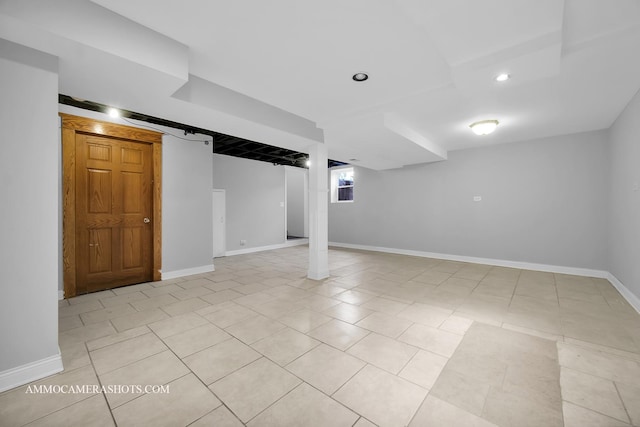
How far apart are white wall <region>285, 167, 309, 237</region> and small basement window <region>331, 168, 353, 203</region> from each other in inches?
79.1

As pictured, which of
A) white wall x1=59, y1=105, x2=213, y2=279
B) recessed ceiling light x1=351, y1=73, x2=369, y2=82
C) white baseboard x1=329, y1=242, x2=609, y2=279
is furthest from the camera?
white baseboard x1=329, y1=242, x2=609, y2=279

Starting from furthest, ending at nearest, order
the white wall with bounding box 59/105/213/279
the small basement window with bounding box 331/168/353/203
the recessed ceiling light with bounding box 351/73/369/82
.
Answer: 1. the small basement window with bounding box 331/168/353/203
2. the white wall with bounding box 59/105/213/279
3. the recessed ceiling light with bounding box 351/73/369/82

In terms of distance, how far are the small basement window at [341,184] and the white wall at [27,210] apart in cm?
769

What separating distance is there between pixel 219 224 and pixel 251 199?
4.21ft

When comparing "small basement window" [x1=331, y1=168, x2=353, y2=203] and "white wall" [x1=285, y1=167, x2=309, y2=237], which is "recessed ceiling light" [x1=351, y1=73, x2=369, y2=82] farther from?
"white wall" [x1=285, y1=167, x2=309, y2=237]

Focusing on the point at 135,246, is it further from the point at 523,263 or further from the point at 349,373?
the point at 523,263

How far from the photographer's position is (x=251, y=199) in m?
7.88

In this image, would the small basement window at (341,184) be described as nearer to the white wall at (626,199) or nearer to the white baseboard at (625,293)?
the white wall at (626,199)

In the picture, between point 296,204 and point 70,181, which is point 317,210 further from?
point 296,204

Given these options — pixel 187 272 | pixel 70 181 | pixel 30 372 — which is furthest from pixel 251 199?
pixel 30 372

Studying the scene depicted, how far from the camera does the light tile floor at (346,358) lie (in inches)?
63.1

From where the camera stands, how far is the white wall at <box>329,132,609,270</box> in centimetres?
494

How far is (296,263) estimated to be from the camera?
6281mm

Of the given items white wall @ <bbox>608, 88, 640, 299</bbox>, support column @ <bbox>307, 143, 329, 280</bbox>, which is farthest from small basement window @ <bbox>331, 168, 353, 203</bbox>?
white wall @ <bbox>608, 88, 640, 299</bbox>
